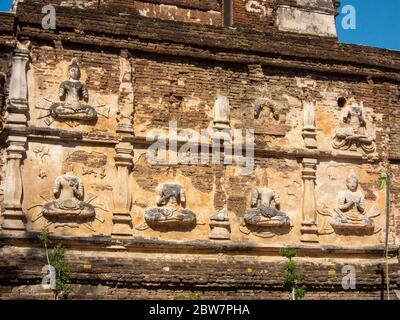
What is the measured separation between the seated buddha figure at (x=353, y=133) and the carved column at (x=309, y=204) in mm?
617

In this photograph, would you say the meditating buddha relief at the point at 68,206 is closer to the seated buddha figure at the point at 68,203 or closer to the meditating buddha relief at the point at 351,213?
the seated buddha figure at the point at 68,203

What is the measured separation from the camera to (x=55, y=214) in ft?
35.2

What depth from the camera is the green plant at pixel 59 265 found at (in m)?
10.2

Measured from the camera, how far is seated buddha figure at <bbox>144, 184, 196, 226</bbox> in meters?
11.2

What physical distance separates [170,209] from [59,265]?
76.1 inches

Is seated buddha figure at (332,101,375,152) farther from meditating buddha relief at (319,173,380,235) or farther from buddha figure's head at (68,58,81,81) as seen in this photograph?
buddha figure's head at (68,58,81,81)

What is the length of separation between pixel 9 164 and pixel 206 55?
11.7 feet

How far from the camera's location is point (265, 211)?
38.9 ft

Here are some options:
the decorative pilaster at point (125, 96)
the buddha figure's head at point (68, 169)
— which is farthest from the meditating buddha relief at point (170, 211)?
the buddha figure's head at point (68, 169)

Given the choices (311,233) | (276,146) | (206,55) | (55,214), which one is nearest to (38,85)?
(55,214)

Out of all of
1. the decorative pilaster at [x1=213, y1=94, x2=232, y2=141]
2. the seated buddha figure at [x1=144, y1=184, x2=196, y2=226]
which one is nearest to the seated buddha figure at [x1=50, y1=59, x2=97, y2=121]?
the seated buddha figure at [x1=144, y1=184, x2=196, y2=226]

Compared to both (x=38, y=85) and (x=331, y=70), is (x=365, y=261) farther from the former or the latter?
(x=38, y=85)
